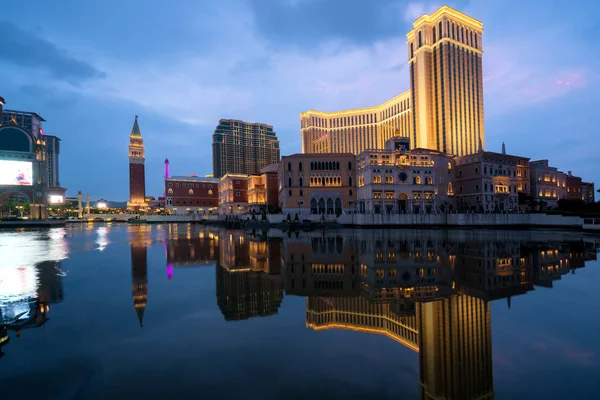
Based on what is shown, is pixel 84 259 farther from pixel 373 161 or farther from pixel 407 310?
pixel 373 161

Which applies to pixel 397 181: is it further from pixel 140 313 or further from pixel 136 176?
pixel 136 176

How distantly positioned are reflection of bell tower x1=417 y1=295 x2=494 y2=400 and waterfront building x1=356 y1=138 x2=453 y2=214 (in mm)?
62920

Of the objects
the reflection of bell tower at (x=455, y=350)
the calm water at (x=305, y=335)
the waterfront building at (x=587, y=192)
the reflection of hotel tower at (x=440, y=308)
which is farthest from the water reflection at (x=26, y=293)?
the waterfront building at (x=587, y=192)

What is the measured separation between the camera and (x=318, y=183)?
3031 inches

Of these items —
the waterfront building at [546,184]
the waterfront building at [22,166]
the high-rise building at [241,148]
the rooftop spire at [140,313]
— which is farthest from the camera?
the high-rise building at [241,148]

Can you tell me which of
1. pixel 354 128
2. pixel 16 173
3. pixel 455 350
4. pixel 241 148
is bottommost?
pixel 455 350

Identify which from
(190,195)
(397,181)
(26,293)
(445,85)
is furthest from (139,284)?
(445,85)

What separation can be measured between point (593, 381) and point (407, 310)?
3.94 meters

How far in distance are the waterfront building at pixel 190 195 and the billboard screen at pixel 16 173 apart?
37.6m

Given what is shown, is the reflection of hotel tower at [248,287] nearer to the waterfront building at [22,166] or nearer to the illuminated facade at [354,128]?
the waterfront building at [22,166]

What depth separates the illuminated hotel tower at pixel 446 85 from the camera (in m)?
106

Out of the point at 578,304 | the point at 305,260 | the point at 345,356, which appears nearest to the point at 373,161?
the point at 305,260

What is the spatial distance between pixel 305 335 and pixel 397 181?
68455mm

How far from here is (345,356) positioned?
251 inches
